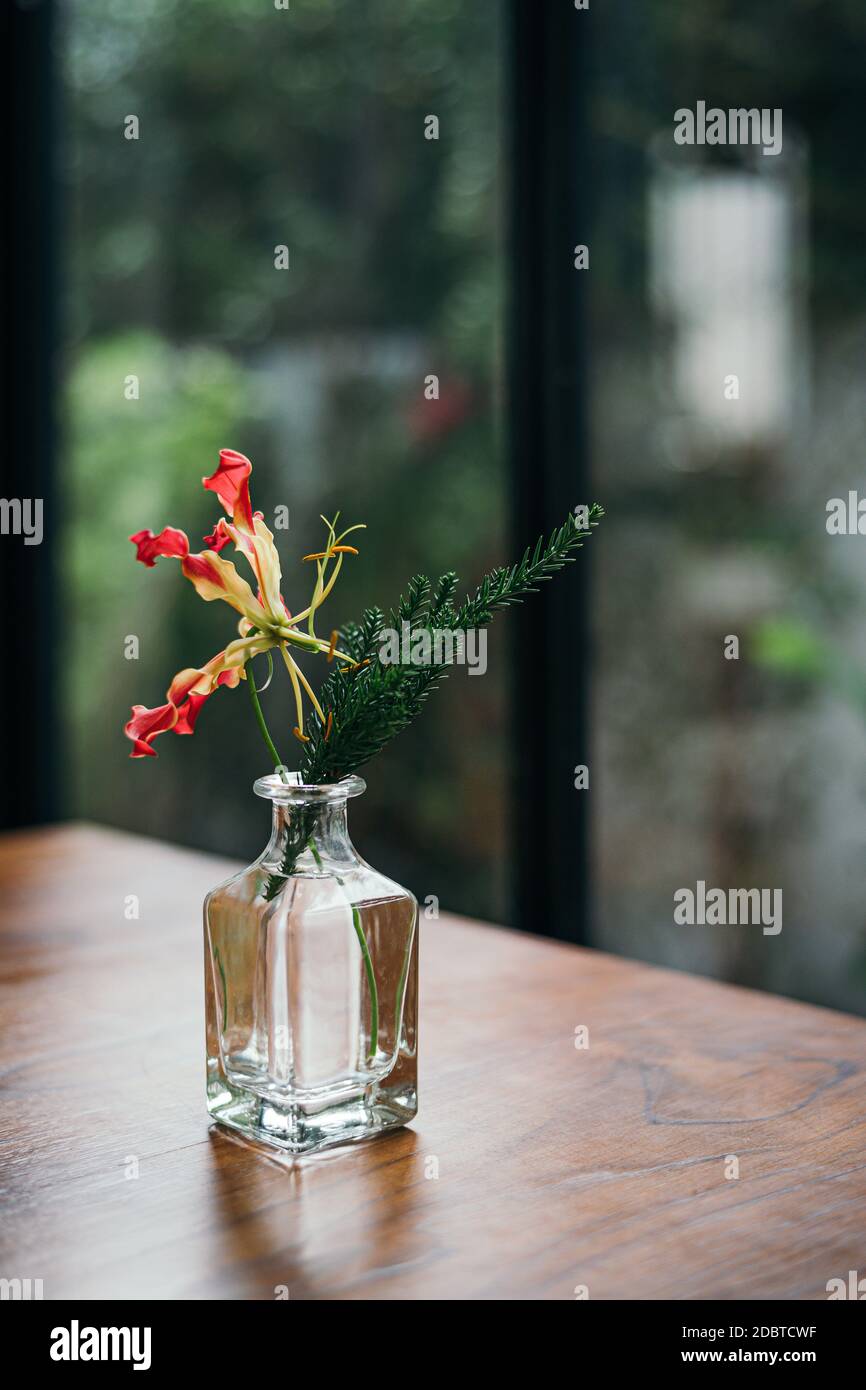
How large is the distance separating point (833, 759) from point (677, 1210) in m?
1.07

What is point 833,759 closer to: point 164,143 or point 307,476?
point 307,476

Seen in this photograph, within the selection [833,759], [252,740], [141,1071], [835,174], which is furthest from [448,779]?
[141,1071]

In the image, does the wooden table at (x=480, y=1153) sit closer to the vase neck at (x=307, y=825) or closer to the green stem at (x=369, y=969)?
the green stem at (x=369, y=969)

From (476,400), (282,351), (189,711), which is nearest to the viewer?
(189,711)

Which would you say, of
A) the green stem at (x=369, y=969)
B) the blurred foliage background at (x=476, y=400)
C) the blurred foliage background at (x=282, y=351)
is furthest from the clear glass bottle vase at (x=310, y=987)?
the blurred foliage background at (x=282, y=351)

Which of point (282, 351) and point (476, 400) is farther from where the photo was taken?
point (282, 351)

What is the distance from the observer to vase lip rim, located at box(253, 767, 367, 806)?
85 cm

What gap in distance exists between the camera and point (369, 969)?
87 centimetres

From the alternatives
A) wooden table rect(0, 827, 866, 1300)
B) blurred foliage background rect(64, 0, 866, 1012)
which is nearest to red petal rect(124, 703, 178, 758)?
wooden table rect(0, 827, 866, 1300)

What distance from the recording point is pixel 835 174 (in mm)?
1691

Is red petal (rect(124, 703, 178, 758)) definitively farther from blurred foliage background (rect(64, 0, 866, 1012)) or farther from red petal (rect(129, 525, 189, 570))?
blurred foliage background (rect(64, 0, 866, 1012))

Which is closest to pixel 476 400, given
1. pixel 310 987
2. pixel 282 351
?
pixel 282 351

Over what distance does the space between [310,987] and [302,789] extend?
0.40 feet

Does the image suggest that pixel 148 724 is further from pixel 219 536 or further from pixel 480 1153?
pixel 480 1153
